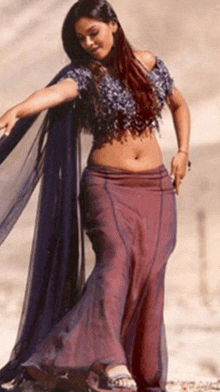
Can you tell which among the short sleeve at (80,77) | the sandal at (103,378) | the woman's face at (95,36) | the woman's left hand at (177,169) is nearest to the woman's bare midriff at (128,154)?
the woman's left hand at (177,169)

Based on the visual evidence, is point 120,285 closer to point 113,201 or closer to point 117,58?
point 113,201

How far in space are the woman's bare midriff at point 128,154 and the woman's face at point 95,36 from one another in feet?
1.15

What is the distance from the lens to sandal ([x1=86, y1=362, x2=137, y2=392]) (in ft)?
13.7

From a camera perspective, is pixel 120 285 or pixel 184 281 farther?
pixel 184 281

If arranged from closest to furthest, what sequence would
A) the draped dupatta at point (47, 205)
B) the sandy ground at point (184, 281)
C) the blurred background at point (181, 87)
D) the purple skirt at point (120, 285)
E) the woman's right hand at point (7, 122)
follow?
the woman's right hand at point (7, 122)
the purple skirt at point (120, 285)
the draped dupatta at point (47, 205)
the sandy ground at point (184, 281)
the blurred background at point (181, 87)

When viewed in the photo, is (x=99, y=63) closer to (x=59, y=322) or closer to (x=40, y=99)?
(x=40, y=99)

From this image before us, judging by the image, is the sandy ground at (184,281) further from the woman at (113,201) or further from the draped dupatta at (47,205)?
the woman at (113,201)

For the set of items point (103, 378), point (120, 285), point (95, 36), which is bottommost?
point (103, 378)

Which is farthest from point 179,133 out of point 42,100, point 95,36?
point 42,100

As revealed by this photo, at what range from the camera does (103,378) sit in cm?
424

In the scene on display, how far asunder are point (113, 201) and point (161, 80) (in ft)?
1.81

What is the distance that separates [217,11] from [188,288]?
2.66 m

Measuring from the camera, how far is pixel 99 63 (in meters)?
4.45

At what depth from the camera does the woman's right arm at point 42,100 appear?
4.12m
